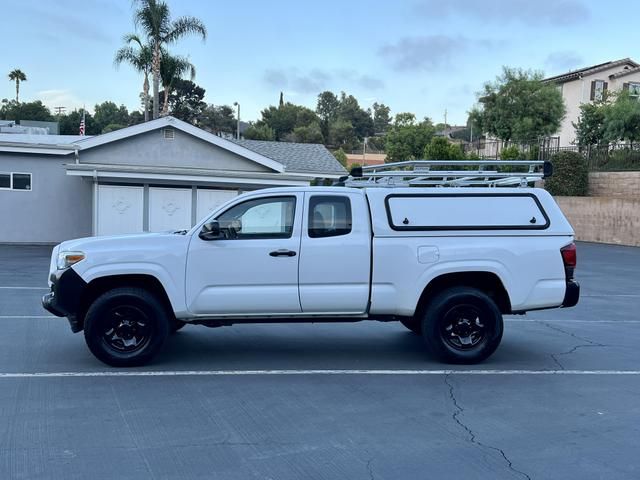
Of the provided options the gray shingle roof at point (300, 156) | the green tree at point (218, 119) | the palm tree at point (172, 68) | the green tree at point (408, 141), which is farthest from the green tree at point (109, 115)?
the gray shingle roof at point (300, 156)

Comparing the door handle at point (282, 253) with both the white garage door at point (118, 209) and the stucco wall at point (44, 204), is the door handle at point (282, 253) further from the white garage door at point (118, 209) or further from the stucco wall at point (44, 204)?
the stucco wall at point (44, 204)

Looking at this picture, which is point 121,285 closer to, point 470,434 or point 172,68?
point 470,434

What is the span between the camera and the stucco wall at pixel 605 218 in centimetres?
2977

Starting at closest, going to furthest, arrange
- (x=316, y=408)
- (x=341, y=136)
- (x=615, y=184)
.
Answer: (x=316, y=408) < (x=615, y=184) < (x=341, y=136)

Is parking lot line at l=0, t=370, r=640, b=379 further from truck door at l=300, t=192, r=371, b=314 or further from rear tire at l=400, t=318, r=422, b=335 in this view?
rear tire at l=400, t=318, r=422, b=335

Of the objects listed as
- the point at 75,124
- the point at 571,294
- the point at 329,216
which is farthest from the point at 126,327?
the point at 75,124

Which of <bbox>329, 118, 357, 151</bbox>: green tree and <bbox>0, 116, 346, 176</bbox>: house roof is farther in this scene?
<bbox>329, 118, 357, 151</bbox>: green tree

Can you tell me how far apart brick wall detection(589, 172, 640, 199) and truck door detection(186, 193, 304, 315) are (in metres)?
27.6

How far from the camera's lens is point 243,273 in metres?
7.56

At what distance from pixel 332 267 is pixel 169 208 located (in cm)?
1742

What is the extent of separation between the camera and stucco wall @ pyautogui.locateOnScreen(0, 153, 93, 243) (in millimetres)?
24250

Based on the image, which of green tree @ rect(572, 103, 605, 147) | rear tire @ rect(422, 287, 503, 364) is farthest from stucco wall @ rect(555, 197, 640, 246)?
rear tire @ rect(422, 287, 503, 364)

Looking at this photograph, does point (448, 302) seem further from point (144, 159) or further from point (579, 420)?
point (144, 159)

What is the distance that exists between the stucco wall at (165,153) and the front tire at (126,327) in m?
16.9
